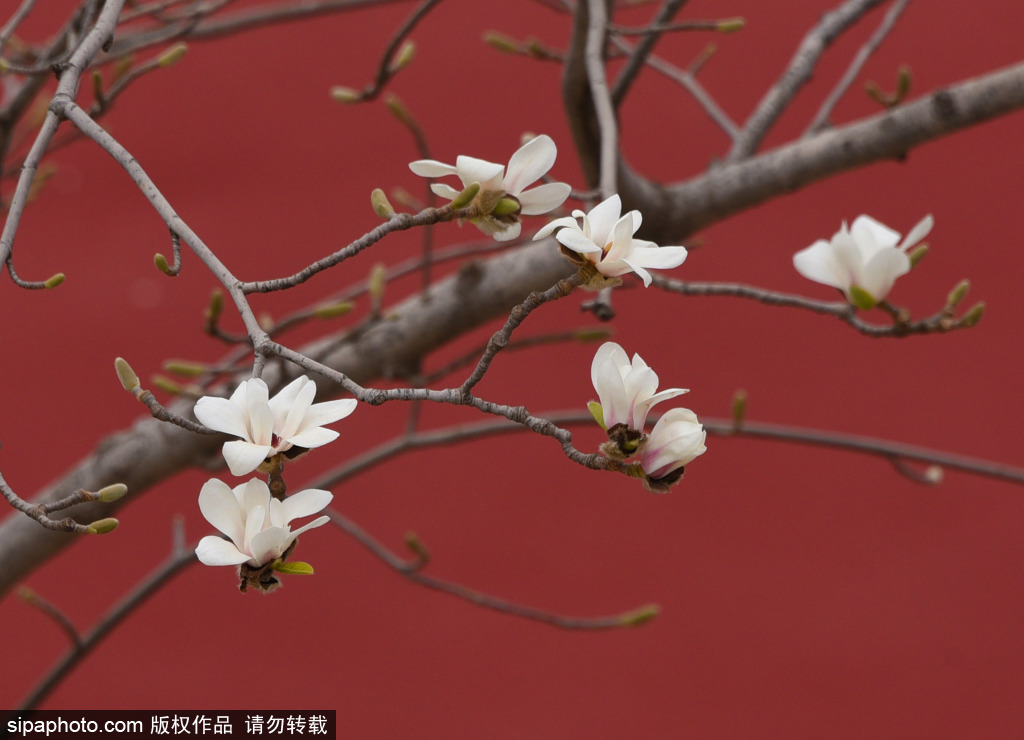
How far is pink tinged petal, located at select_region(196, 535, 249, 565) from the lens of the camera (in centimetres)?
26

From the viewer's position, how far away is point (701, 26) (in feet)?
1.73

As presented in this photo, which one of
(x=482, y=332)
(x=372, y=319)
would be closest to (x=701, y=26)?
(x=372, y=319)

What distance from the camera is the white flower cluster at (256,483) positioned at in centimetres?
26

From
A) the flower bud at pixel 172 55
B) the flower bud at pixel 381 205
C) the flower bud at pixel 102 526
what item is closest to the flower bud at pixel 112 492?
the flower bud at pixel 102 526

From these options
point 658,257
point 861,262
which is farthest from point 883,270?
point 658,257

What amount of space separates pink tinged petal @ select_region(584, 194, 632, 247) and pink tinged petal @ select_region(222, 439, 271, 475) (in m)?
0.12

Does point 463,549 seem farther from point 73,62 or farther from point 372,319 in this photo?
point 73,62

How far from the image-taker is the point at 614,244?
0.29 metres

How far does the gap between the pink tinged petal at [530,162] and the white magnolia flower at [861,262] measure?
0.14 metres

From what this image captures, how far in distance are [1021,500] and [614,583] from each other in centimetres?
52

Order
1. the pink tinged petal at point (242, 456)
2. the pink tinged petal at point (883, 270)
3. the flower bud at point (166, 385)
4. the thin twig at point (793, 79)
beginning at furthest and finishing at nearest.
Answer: the thin twig at point (793, 79), the flower bud at point (166, 385), the pink tinged petal at point (883, 270), the pink tinged petal at point (242, 456)

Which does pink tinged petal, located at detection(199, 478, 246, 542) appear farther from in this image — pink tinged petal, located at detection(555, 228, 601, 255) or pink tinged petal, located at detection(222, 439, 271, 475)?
pink tinged petal, located at detection(555, 228, 601, 255)

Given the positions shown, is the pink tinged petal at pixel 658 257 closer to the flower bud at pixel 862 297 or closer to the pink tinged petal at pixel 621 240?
the pink tinged petal at pixel 621 240

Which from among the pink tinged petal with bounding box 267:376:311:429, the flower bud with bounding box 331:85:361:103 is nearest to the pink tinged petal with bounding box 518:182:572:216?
the pink tinged petal with bounding box 267:376:311:429
